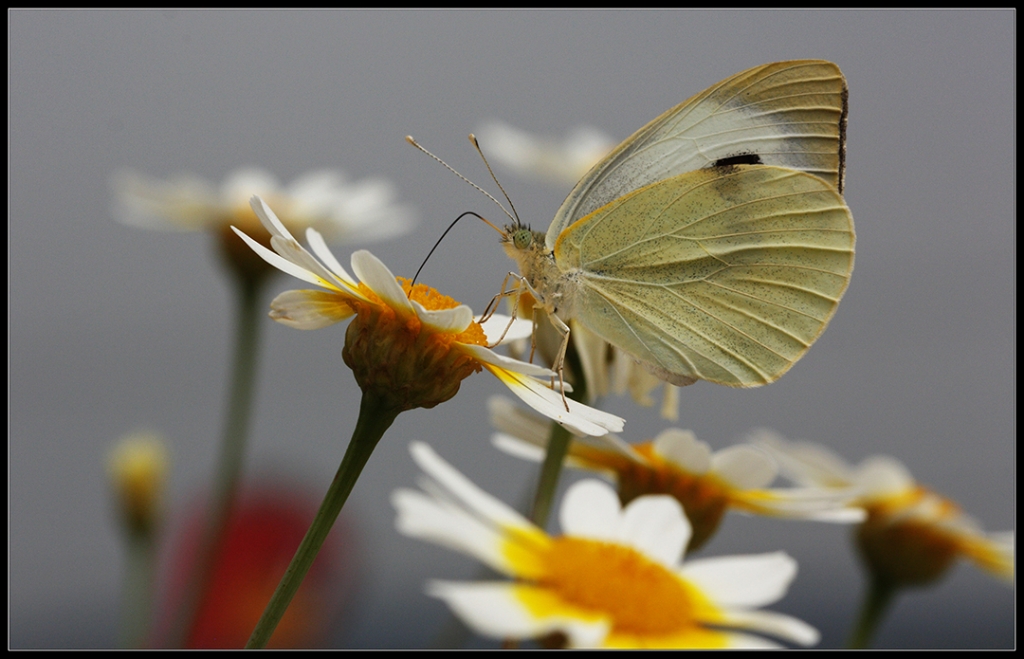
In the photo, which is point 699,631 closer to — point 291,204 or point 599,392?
point 599,392

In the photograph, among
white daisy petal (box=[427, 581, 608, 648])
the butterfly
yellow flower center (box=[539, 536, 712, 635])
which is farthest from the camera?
the butterfly

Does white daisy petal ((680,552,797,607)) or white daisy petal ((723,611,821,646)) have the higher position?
white daisy petal ((680,552,797,607))

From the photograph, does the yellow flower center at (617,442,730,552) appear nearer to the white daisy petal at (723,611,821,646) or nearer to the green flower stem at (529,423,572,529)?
the green flower stem at (529,423,572,529)

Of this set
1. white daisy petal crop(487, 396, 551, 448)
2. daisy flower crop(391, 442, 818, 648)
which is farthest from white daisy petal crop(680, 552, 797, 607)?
white daisy petal crop(487, 396, 551, 448)

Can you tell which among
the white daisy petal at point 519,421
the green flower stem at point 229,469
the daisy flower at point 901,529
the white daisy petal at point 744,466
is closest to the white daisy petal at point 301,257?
the white daisy petal at point 519,421

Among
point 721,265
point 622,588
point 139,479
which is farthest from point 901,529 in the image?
point 139,479

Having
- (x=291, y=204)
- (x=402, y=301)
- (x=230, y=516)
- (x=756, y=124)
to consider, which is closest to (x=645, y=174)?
(x=756, y=124)
